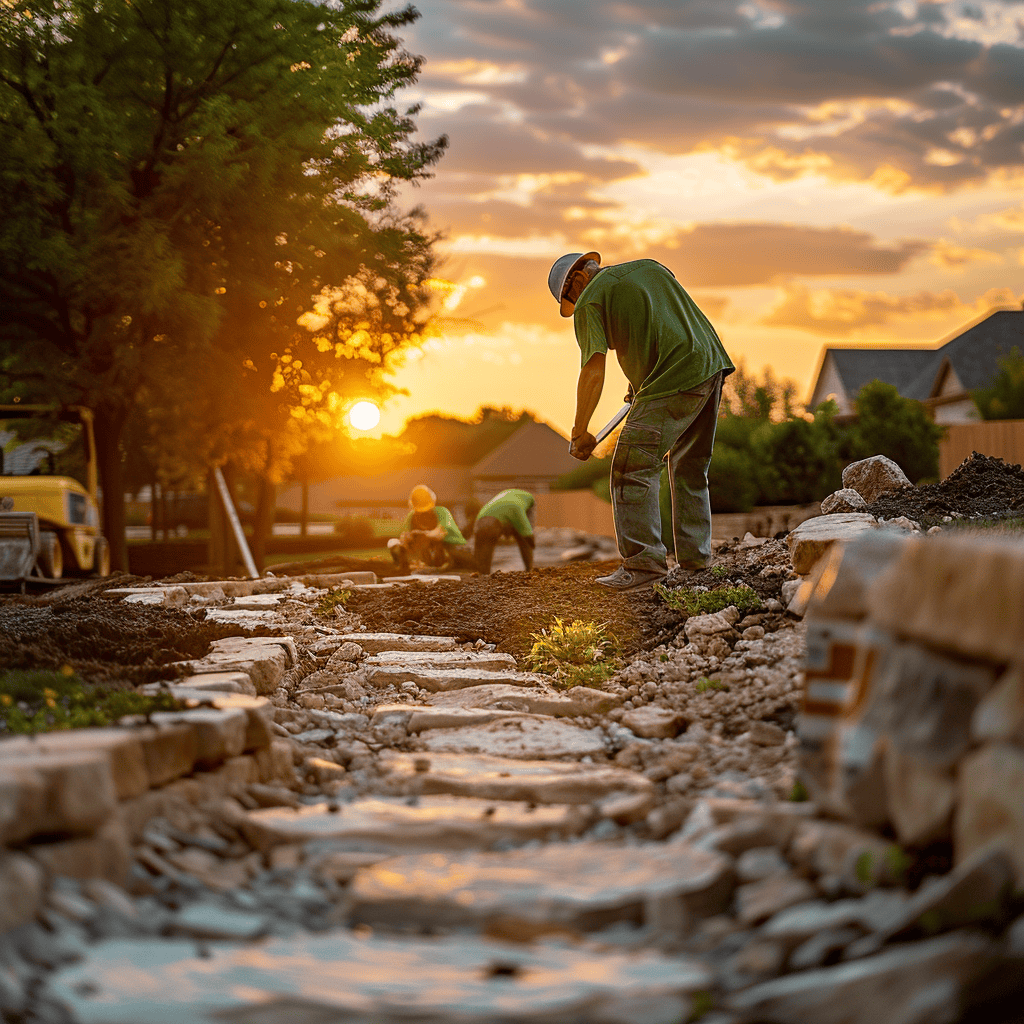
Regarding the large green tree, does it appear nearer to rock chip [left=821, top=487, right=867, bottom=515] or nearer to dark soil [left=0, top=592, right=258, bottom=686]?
dark soil [left=0, top=592, right=258, bottom=686]

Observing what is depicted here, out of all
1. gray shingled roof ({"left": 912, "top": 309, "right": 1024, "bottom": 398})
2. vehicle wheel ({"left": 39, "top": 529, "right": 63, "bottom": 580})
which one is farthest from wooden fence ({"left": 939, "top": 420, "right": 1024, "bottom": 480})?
gray shingled roof ({"left": 912, "top": 309, "right": 1024, "bottom": 398})

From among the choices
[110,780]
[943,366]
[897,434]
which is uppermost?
[943,366]

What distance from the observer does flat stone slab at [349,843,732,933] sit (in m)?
2.40

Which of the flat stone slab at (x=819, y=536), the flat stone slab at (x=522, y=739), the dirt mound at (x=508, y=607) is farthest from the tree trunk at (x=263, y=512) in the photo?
the flat stone slab at (x=522, y=739)

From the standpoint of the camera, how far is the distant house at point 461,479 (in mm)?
49281

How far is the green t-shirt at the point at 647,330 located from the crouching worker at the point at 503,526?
4693 millimetres

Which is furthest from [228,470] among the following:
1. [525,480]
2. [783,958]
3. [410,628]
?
[525,480]

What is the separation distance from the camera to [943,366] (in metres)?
31.0

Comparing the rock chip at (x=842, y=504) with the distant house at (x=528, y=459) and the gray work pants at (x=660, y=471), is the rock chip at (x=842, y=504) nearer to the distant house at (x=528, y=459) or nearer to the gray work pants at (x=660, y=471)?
the gray work pants at (x=660, y=471)

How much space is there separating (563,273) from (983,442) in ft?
36.8

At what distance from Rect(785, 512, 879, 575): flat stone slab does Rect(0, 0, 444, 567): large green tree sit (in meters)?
8.00

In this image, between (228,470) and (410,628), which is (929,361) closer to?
(228,470)

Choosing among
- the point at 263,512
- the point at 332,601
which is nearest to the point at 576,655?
the point at 332,601

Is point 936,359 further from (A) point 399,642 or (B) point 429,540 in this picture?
(A) point 399,642
